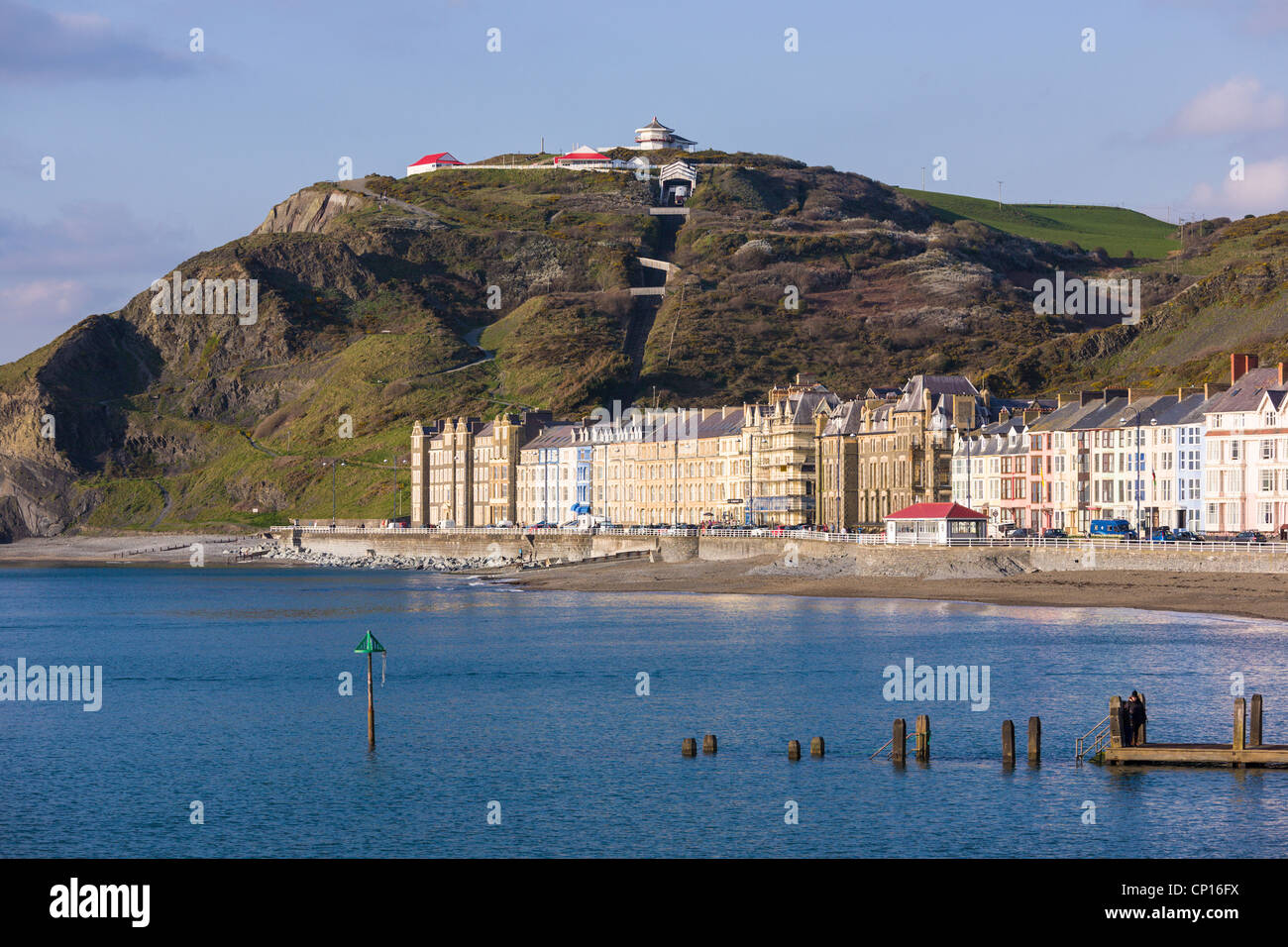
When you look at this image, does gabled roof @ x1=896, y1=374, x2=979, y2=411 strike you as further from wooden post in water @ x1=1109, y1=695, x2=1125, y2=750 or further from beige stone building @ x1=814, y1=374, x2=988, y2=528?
wooden post in water @ x1=1109, y1=695, x2=1125, y2=750

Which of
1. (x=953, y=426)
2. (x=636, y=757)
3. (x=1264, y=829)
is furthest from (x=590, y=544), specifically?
(x=1264, y=829)

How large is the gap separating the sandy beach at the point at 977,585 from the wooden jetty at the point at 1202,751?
35.4 m

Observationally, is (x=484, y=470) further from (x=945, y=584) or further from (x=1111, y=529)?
(x=1111, y=529)

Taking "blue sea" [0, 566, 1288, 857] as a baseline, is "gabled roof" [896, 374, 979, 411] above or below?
above

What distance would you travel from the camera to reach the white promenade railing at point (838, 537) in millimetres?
88625

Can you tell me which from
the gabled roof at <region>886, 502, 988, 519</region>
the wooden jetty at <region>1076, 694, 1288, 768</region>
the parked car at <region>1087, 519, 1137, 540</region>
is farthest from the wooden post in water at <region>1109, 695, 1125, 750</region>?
the gabled roof at <region>886, 502, 988, 519</region>

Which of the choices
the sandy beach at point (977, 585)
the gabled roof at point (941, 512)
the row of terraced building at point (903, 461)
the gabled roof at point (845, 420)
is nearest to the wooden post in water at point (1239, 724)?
the sandy beach at point (977, 585)

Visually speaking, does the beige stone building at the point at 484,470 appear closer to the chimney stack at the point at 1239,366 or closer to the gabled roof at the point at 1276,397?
the chimney stack at the point at 1239,366

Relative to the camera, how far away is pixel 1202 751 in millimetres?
42469

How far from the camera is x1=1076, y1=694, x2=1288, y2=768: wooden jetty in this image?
41562mm

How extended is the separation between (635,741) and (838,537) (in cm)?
6879

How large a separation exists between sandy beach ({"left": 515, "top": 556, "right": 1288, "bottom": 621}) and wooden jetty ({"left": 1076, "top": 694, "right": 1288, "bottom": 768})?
35.4m
